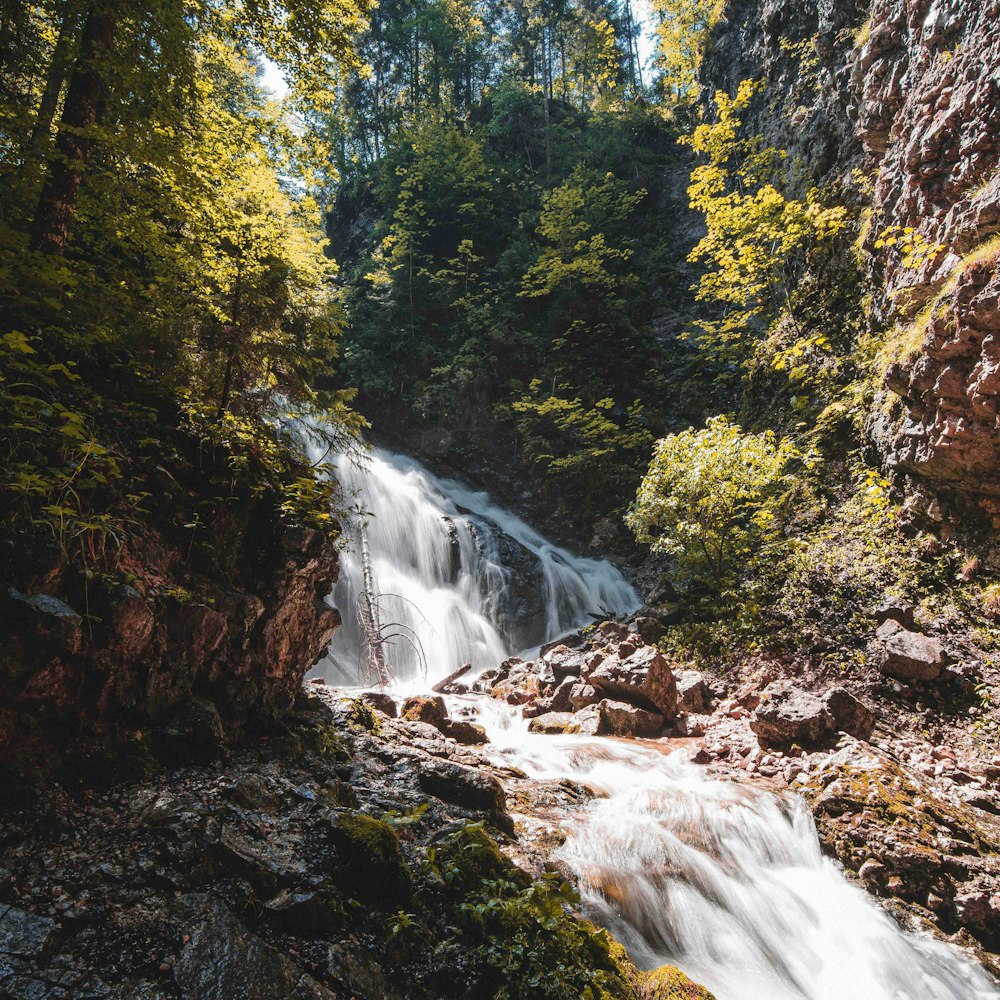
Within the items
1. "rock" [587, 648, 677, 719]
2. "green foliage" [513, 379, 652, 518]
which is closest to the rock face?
"rock" [587, 648, 677, 719]

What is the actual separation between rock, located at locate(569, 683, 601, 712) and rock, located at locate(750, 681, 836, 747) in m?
2.48

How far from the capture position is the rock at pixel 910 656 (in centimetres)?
710

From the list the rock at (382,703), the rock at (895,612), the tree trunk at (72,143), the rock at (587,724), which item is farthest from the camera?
the rock at (587,724)

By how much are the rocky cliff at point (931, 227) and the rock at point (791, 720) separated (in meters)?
3.88

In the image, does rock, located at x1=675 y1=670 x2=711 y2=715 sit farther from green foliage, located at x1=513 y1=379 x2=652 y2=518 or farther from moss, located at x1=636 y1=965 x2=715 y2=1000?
green foliage, located at x1=513 y1=379 x2=652 y2=518

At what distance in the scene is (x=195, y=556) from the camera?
437 centimetres

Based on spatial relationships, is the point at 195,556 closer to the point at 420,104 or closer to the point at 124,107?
the point at 124,107

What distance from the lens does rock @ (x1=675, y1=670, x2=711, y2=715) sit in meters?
8.52

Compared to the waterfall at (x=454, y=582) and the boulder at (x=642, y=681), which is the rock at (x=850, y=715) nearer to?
the boulder at (x=642, y=681)

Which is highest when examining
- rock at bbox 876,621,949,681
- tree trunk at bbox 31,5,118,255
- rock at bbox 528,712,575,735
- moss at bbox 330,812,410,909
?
tree trunk at bbox 31,5,118,255

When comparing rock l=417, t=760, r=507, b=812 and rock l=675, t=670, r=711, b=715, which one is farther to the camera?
rock l=675, t=670, r=711, b=715

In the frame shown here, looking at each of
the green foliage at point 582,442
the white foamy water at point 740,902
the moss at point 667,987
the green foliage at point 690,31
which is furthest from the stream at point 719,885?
the green foliage at point 690,31

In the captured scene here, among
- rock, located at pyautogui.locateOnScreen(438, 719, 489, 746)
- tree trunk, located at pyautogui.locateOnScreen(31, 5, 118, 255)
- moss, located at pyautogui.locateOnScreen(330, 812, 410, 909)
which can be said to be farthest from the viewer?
rock, located at pyautogui.locateOnScreen(438, 719, 489, 746)

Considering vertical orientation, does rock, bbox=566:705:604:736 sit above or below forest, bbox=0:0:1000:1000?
below
